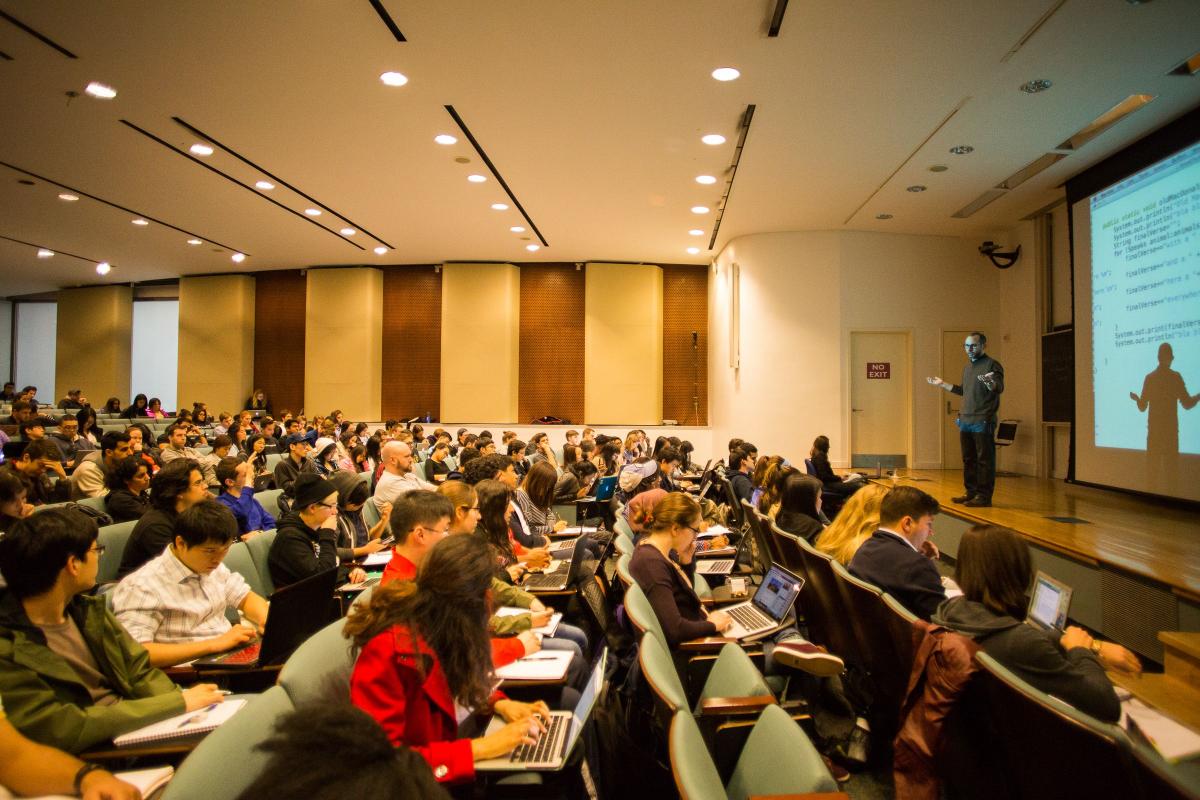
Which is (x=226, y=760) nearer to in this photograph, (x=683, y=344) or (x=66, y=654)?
(x=66, y=654)

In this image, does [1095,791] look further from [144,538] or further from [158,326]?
[158,326]

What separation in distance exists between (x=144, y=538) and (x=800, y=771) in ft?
10.2

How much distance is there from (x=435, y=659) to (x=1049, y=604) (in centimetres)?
225

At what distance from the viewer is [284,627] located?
2.53m

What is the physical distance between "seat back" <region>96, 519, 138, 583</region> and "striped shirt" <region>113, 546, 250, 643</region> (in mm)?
1018

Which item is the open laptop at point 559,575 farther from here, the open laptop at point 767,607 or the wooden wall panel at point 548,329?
the wooden wall panel at point 548,329

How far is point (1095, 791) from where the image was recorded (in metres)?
1.62

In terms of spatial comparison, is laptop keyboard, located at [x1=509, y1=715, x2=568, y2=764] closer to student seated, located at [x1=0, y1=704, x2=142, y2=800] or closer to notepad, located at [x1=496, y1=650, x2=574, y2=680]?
notepad, located at [x1=496, y1=650, x2=574, y2=680]

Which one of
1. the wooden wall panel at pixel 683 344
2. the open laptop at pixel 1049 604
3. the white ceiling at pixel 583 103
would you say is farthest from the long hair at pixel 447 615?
the wooden wall panel at pixel 683 344

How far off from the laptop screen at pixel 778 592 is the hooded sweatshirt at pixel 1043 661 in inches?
33.1

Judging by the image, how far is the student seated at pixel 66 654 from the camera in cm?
180

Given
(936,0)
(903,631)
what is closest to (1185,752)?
(903,631)

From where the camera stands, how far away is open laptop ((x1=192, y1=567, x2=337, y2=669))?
→ 2.45m

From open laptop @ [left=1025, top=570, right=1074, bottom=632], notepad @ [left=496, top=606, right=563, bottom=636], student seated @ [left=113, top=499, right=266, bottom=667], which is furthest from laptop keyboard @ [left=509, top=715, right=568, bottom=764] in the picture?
open laptop @ [left=1025, top=570, right=1074, bottom=632]
